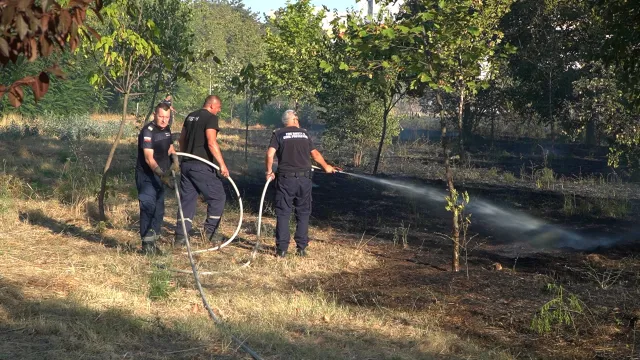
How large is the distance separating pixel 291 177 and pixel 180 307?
3.00 metres

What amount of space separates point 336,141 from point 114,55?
14778mm

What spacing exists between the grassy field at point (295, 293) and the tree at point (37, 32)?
238 cm

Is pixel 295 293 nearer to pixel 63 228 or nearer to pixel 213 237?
pixel 213 237

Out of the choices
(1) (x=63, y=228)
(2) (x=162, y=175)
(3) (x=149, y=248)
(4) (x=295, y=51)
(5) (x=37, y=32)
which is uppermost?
(4) (x=295, y=51)

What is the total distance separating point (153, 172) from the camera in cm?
845

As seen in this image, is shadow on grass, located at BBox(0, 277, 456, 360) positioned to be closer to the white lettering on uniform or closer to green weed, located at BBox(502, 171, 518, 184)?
the white lettering on uniform

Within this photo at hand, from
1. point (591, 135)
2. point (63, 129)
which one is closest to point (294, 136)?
point (63, 129)

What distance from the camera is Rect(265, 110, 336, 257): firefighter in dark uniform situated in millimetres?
9023

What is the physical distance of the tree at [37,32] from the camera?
288 cm

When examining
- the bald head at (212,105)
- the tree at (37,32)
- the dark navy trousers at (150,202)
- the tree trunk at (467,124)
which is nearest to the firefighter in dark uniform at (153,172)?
the dark navy trousers at (150,202)

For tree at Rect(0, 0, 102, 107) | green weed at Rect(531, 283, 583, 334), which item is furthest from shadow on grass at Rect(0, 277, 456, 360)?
tree at Rect(0, 0, 102, 107)

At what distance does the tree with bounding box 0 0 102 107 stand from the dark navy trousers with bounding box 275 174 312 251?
5801 mm

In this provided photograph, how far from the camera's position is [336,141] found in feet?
78.8

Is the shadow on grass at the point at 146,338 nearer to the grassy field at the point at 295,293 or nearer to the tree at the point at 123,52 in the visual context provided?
the grassy field at the point at 295,293
